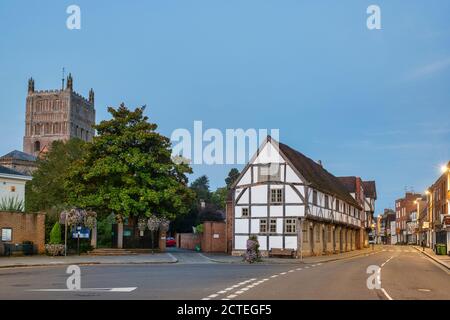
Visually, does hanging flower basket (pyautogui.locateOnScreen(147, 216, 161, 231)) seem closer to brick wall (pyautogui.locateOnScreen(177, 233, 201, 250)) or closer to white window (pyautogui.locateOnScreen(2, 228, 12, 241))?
white window (pyautogui.locateOnScreen(2, 228, 12, 241))

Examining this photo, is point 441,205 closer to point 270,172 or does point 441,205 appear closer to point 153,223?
point 270,172

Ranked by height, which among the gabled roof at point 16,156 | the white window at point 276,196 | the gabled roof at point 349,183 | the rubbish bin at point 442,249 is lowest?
→ the rubbish bin at point 442,249

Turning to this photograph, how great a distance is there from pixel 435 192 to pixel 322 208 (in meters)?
25.4

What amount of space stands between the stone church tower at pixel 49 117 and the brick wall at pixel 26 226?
120 meters

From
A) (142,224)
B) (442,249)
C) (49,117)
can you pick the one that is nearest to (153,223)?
(142,224)

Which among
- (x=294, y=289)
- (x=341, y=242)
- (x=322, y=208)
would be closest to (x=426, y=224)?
(x=341, y=242)

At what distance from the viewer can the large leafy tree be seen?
48.0m

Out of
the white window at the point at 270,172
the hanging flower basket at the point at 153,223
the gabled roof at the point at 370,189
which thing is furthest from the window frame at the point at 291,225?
the gabled roof at the point at 370,189

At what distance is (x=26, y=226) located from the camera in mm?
42438

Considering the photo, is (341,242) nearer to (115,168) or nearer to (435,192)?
(435,192)

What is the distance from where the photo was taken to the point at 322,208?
178 feet

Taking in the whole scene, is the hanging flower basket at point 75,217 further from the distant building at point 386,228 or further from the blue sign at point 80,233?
the distant building at point 386,228

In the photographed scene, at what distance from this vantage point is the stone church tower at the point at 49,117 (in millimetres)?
163000

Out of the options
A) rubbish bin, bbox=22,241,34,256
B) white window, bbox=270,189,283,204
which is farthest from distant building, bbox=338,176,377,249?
rubbish bin, bbox=22,241,34,256
